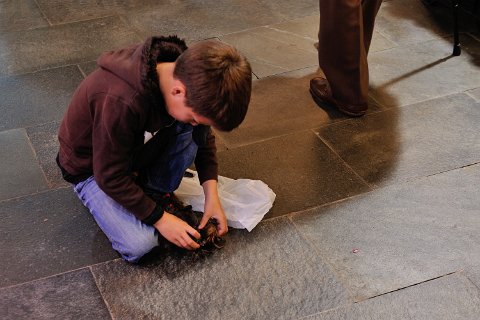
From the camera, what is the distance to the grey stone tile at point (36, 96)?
2.55m

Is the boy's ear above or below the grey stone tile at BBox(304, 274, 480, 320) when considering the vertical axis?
above

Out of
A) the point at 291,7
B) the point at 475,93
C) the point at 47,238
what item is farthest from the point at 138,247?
the point at 291,7

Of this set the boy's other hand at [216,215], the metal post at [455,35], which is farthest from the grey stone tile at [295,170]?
the metal post at [455,35]

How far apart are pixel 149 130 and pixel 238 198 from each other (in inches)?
18.0

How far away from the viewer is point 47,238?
1.98 metres

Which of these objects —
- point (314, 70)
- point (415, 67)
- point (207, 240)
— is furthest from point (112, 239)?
point (415, 67)

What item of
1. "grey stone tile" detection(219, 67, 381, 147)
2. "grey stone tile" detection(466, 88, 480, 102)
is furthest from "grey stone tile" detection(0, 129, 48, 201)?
"grey stone tile" detection(466, 88, 480, 102)

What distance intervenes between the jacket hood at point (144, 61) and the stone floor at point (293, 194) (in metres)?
0.57

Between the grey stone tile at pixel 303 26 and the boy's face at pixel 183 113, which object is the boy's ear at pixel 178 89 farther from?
the grey stone tile at pixel 303 26

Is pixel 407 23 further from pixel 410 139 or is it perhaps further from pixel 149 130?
pixel 149 130

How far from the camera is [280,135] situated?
2.47m

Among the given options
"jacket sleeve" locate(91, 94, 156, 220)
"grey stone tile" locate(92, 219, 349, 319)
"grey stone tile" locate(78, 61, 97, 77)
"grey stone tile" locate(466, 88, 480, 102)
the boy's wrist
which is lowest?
"grey stone tile" locate(466, 88, 480, 102)

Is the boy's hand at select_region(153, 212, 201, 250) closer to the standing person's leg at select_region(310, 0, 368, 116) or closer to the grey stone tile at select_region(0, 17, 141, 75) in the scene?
the standing person's leg at select_region(310, 0, 368, 116)

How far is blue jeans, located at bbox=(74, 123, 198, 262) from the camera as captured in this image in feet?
6.10
